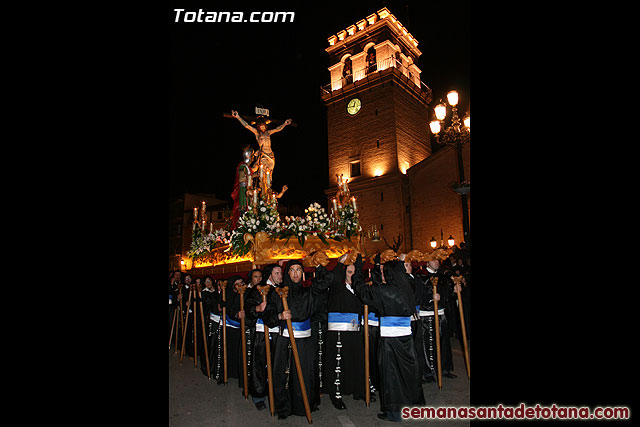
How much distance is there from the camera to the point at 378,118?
28359 mm

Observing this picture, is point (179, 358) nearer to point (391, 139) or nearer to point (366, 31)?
point (391, 139)

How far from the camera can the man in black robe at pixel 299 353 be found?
5277 mm

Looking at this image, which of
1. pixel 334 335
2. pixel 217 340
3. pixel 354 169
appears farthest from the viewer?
pixel 354 169

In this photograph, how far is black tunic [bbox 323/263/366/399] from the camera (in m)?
5.96

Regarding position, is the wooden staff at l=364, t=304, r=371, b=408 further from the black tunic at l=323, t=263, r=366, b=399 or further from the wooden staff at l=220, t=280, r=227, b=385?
the wooden staff at l=220, t=280, r=227, b=385

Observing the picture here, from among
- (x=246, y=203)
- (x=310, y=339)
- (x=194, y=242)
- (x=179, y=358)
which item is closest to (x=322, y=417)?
(x=310, y=339)

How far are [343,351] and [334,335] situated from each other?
0.29 metres

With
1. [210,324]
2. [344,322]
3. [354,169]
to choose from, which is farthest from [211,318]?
[354,169]

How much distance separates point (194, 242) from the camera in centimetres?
1249

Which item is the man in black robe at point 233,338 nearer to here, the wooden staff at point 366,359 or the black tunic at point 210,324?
the black tunic at point 210,324

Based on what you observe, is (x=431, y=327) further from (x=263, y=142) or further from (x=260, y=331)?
(x=263, y=142)

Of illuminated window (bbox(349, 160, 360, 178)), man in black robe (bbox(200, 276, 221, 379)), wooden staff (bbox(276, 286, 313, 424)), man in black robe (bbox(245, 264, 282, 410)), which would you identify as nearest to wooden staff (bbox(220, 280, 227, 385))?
man in black robe (bbox(200, 276, 221, 379))

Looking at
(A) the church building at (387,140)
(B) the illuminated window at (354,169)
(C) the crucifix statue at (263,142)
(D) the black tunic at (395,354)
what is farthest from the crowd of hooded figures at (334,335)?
(B) the illuminated window at (354,169)

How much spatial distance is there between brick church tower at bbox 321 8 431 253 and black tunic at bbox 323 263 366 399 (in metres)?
20.1
